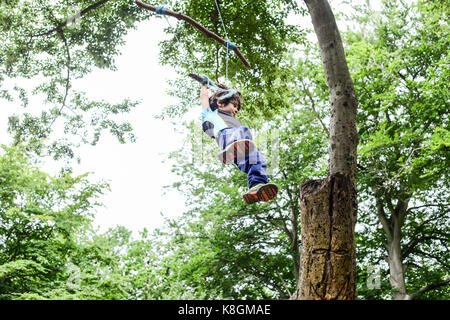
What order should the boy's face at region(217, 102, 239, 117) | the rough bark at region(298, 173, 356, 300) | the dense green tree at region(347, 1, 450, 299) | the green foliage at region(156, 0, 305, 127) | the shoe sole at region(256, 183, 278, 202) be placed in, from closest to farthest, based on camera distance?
the rough bark at region(298, 173, 356, 300) < the shoe sole at region(256, 183, 278, 202) < the boy's face at region(217, 102, 239, 117) < the green foliage at region(156, 0, 305, 127) < the dense green tree at region(347, 1, 450, 299)

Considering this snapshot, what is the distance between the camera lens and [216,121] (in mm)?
4074

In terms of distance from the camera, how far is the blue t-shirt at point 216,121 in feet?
13.2

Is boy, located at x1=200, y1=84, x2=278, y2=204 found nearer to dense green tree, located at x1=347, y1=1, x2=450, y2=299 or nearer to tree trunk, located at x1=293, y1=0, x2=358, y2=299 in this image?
tree trunk, located at x1=293, y1=0, x2=358, y2=299

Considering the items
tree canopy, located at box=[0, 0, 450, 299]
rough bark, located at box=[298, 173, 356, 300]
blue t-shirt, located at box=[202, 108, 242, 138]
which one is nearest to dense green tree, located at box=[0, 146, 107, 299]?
tree canopy, located at box=[0, 0, 450, 299]

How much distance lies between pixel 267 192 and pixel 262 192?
46 mm

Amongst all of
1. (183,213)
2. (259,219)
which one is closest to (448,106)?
(259,219)

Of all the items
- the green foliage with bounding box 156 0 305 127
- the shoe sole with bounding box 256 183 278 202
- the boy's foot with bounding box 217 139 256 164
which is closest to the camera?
the shoe sole with bounding box 256 183 278 202

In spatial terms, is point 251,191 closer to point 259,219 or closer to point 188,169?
point 259,219

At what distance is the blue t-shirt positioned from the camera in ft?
13.2

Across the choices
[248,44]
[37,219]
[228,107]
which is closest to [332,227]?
[228,107]

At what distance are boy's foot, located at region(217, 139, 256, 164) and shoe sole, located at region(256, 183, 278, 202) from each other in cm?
40

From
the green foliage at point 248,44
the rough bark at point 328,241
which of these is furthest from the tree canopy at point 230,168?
the rough bark at point 328,241

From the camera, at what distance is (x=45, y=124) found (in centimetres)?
1013

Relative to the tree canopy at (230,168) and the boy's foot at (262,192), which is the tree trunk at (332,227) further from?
the tree canopy at (230,168)
